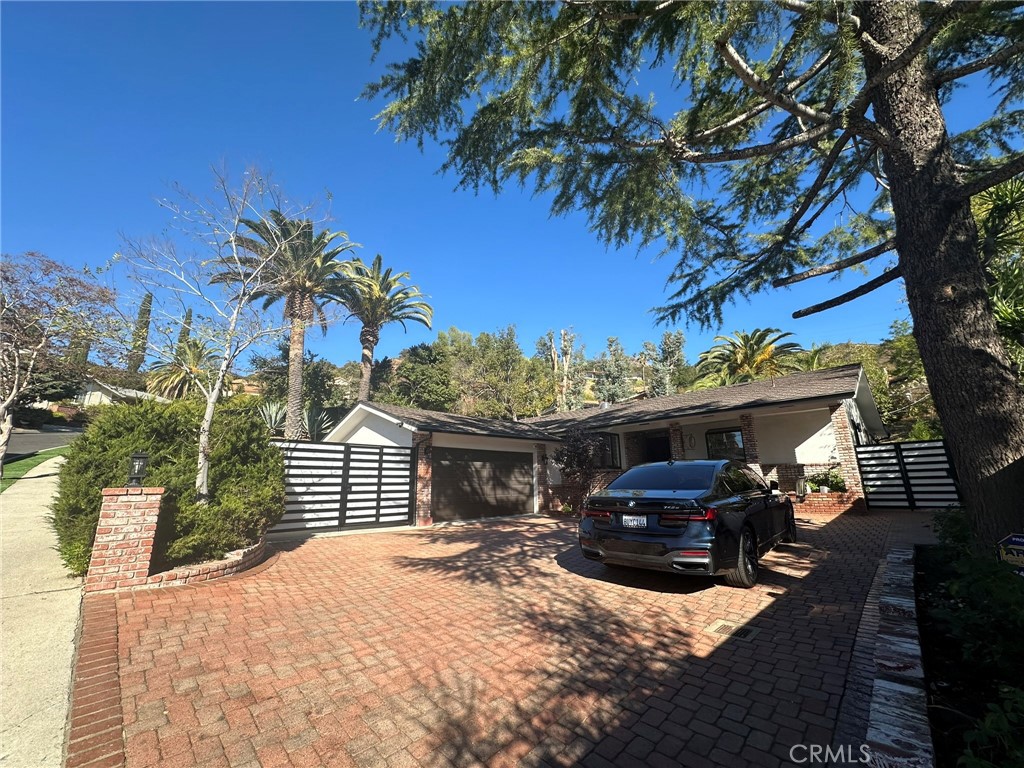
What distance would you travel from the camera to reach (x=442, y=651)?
142 inches

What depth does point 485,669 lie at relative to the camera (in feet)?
10.8

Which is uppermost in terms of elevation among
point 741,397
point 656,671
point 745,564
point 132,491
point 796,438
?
point 741,397

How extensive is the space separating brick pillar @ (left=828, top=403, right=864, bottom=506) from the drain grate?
1051cm

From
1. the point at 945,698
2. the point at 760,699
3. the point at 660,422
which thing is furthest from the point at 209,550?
the point at 660,422

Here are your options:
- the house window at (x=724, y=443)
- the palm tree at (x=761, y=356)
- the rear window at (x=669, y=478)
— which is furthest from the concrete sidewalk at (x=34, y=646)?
the palm tree at (x=761, y=356)

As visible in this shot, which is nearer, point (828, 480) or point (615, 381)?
point (828, 480)

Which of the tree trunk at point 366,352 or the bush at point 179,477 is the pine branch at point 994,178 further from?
the tree trunk at point 366,352

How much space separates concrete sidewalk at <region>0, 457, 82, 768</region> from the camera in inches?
93.4

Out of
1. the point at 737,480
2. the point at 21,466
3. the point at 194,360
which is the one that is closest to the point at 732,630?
the point at 737,480

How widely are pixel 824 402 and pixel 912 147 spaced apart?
9411 millimetres

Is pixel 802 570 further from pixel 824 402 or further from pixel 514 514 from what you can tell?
pixel 514 514

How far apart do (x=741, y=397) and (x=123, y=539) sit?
15717 millimetres

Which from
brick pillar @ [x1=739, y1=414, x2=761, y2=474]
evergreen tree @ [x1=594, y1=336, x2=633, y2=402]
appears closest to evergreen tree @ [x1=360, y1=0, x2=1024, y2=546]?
brick pillar @ [x1=739, y1=414, x2=761, y2=474]

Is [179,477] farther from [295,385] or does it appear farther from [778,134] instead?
[295,385]
